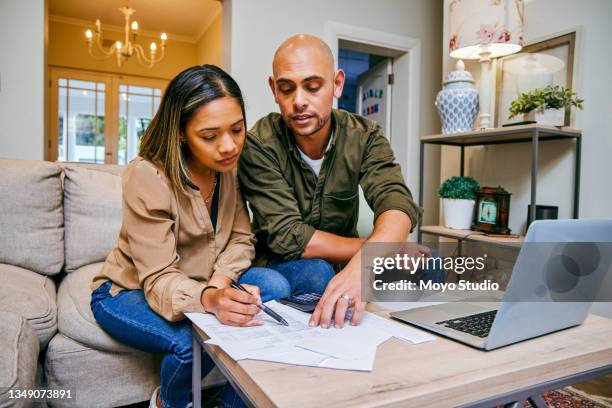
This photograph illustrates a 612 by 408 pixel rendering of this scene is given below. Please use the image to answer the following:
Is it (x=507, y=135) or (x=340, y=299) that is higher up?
(x=507, y=135)

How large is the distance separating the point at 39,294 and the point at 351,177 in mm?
1042

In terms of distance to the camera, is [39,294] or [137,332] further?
[39,294]

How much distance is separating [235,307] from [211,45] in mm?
4604

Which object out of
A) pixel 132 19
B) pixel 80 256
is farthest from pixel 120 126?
pixel 80 256

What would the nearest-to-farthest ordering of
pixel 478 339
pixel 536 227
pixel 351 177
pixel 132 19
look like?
pixel 536 227, pixel 478 339, pixel 351 177, pixel 132 19

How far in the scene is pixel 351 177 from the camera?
4.66 ft

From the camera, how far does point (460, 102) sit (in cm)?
246

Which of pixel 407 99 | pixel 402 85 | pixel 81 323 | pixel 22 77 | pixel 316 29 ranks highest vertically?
pixel 316 29

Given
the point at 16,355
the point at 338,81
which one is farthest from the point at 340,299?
the point at 338,81

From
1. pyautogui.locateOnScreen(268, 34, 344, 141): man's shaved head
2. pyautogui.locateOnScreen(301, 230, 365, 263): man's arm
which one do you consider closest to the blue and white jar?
pyautogui.locateOnScreen(268, 34, 344, 141): man's shaved head

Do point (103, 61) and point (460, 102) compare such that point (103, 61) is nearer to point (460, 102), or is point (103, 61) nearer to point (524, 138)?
point (460, 102)

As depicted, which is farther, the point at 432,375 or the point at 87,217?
the point at 87,217

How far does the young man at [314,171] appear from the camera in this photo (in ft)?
4.11

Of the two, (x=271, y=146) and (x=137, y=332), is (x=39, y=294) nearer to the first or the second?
(x=137, y=332)
